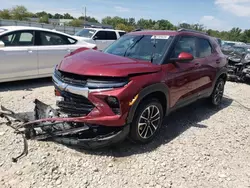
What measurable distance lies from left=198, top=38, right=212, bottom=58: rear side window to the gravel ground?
149 centimetres

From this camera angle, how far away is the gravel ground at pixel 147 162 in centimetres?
294

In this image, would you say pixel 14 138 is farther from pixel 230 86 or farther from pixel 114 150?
pixel 230 86

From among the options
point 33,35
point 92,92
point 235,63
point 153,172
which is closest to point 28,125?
point 92,92

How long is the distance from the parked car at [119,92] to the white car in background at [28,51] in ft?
8.80

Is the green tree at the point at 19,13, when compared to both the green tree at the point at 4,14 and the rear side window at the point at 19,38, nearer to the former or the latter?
the green tree at the point at 4,14

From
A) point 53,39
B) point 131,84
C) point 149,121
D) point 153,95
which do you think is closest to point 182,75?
point 153,95

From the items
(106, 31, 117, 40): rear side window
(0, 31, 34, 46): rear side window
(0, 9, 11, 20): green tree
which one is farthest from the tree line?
(0, 31, 34, 46): rear side window

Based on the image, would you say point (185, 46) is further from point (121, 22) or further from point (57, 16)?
point (57, 16)

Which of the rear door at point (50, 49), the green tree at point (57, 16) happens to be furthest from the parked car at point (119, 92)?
the green tree at point (57, 16)

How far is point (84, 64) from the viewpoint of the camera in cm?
337

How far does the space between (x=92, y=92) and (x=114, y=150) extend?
3.41 ft

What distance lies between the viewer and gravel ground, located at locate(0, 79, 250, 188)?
294 cm

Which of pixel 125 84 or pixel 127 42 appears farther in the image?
pixel 127 42

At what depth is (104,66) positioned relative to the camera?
330 centimetres
